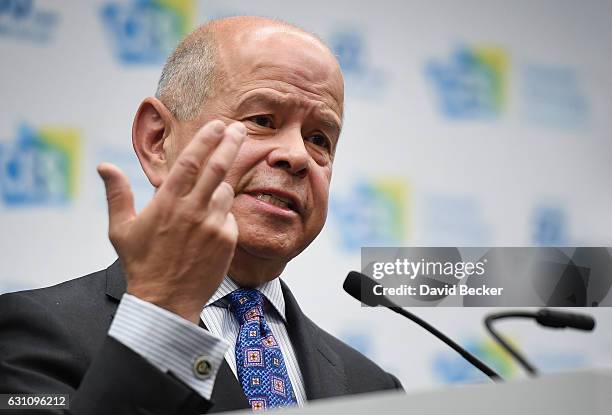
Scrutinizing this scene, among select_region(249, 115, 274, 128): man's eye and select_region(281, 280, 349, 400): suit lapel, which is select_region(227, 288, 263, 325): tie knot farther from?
select_region(249, 115, 274, 128): man's eye

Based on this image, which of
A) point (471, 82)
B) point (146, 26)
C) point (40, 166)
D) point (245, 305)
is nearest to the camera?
point (245, 305)

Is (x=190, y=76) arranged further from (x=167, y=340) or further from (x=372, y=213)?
(x=372, y=213)

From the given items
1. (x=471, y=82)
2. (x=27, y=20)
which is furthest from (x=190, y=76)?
(x=471, y=82)

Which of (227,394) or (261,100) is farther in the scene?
(261,100)

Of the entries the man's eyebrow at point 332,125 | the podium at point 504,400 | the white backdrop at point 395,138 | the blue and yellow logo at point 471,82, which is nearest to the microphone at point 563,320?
the podium at point 504,400

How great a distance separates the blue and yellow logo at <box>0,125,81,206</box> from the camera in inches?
86.0

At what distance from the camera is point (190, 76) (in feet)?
5.57

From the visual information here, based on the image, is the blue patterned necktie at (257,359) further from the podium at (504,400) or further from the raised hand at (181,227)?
the podium at (504,400)

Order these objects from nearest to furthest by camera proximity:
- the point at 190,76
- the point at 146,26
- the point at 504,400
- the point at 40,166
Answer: the point at 504,400
the point at 190,76
the point at 40,166
the point at 146,26

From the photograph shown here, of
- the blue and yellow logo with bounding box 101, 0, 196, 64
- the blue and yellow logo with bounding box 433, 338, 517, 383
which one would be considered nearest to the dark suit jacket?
the blue and yellow logo with bounding box 433, 338, 517, 383

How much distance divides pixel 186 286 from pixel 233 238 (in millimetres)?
100

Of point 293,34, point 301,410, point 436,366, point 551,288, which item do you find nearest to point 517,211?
point 551,288

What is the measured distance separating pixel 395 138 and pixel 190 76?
3.81ft

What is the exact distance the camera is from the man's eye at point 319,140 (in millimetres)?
1738
